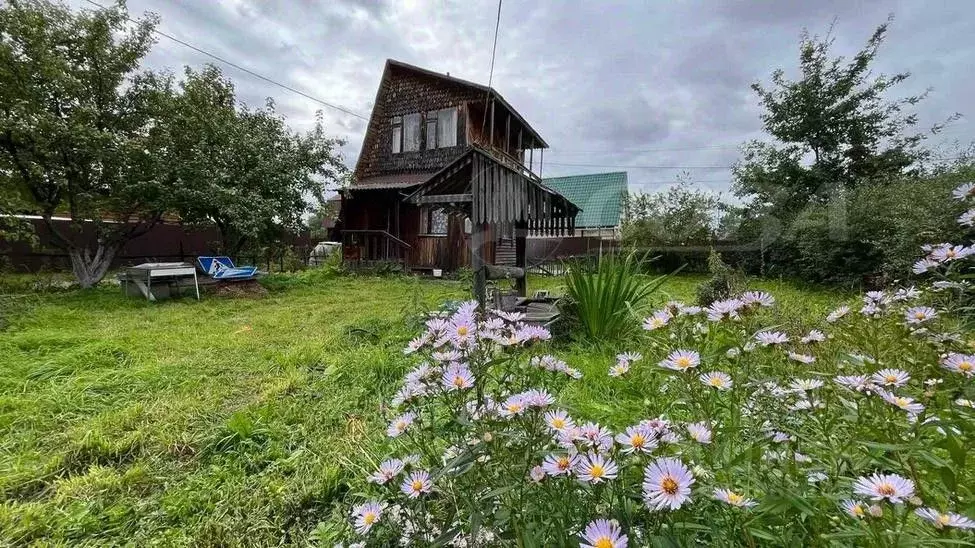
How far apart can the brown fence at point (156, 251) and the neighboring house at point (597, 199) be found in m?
9.84

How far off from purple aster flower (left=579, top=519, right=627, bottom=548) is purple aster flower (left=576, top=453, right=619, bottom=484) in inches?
2.2

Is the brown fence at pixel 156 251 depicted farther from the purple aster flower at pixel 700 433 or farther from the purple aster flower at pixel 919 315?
the purple aster flower at pixel 919 315

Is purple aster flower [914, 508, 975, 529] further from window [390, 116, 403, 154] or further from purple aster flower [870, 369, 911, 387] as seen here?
window [390, 116, 403, 154]

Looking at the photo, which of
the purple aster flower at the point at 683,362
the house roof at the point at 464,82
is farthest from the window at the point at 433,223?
the purple aster flower at the point at 683,362

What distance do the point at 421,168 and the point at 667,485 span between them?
10.4 m

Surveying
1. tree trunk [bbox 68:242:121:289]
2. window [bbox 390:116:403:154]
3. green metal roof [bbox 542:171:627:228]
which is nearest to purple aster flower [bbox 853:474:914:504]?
tree trunk [bbox 68:242:121:289]

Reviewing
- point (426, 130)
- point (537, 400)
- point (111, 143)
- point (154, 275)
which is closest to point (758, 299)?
point (537, 400)

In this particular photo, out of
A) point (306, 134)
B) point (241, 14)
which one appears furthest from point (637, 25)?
point (306, 134)

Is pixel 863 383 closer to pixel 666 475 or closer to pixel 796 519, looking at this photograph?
pixel 796 519

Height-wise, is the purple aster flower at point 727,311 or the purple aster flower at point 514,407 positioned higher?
the purple aster flower at point 727,311

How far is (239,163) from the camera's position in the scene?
725cm

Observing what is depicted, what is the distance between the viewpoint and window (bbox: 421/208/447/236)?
32.6 feet

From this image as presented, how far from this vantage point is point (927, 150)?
25.6 feet

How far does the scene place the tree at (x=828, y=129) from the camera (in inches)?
318
